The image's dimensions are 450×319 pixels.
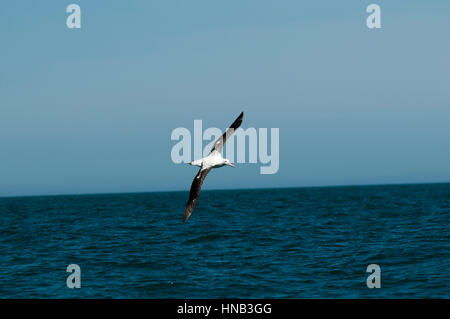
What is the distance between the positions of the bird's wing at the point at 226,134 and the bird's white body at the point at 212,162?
0.38 meters

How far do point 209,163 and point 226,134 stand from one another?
1.80 meters

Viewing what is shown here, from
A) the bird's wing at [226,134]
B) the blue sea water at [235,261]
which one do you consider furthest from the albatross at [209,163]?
the blue sea water at [235,261]

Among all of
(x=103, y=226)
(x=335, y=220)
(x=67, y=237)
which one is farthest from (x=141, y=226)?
(x=335, y=220)

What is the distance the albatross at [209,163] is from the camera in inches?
692

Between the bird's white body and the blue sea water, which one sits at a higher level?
the bird's white body

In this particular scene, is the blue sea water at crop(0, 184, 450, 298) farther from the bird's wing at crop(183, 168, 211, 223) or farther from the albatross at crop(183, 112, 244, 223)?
the bird's wing at crop(183, 168, 211, 223)

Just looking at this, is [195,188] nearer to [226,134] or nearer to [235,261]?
[226,134]

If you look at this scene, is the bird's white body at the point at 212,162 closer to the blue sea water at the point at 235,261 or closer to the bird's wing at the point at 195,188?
the bird's wing at the point at 195,188

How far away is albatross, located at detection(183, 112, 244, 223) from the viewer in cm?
1758

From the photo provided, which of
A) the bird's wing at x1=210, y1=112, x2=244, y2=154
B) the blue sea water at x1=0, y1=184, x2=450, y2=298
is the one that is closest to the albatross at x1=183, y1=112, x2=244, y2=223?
the bird's wing at x1=210, y1=112, x2=244, y2=154

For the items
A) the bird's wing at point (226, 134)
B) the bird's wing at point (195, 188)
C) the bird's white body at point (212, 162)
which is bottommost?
the bird's wing at point (195, 188)

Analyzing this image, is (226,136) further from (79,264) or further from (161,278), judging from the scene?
(79,264)

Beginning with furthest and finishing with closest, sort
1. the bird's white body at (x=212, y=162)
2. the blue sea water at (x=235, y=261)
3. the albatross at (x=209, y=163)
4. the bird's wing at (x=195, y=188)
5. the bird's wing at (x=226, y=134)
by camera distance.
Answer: the blue sea water at (x=235, y=261)
the bird's wing at (x=226, y=134)
the bird's white body at (x=212, y=162)
the albatross at (x=209, y=163)
the bird's wing at (x=195, y=188)
